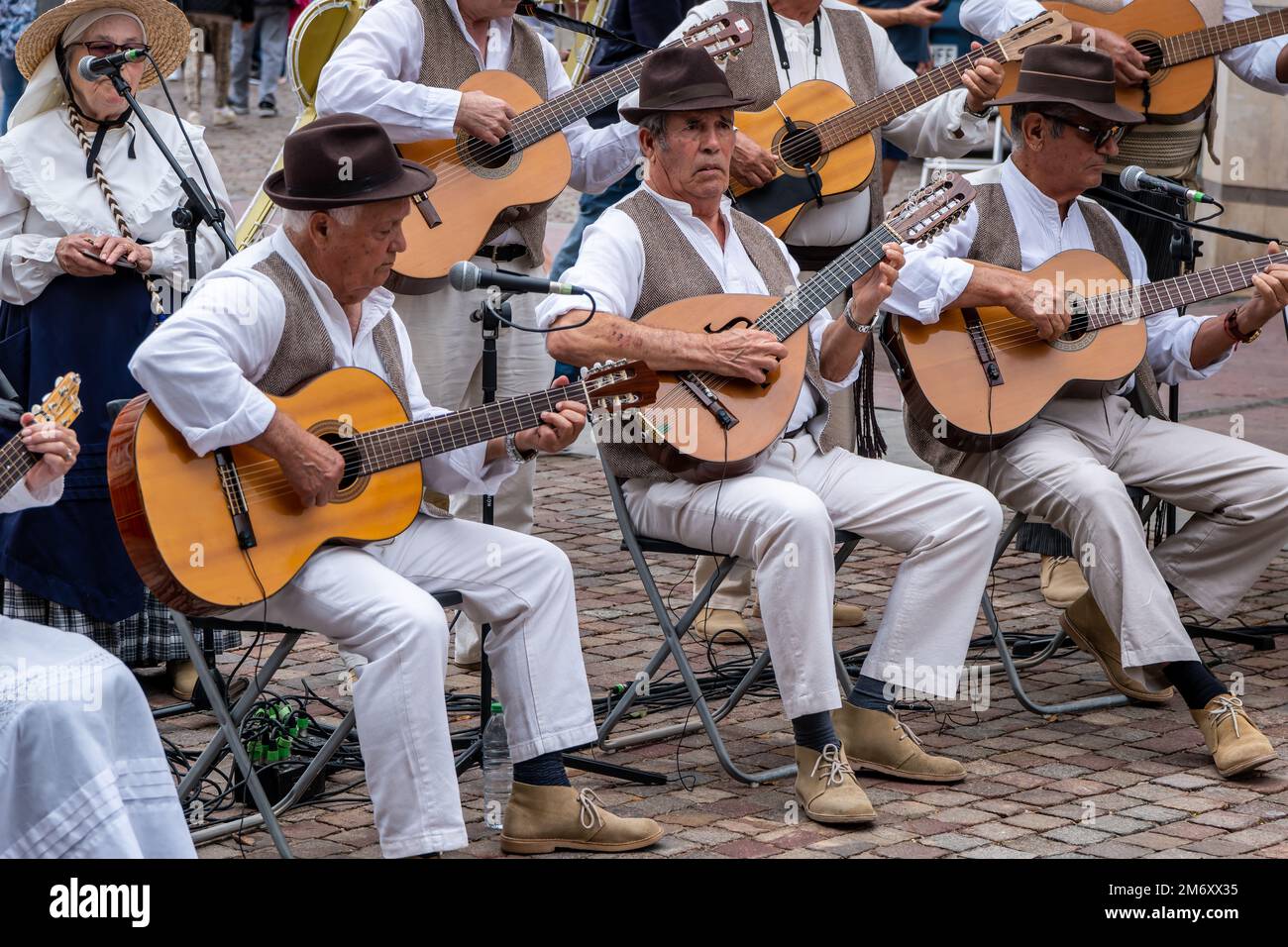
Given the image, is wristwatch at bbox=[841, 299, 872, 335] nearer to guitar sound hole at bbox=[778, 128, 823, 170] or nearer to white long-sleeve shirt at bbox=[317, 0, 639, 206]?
guitar sound hole at bbox=[778, 128, 823, 170]

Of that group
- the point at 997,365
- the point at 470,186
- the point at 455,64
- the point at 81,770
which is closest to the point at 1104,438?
the point at 997,365

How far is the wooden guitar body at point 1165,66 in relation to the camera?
5848mm

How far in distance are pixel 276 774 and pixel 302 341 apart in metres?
1.13

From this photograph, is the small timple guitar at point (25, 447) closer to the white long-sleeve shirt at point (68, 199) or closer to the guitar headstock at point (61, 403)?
the guitar headstock at point (61, 403)

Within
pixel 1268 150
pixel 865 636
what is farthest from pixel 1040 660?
pixel 1268 150

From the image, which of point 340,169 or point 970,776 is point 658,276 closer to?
point 340,169

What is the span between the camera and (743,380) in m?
4.61

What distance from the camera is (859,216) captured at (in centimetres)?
566

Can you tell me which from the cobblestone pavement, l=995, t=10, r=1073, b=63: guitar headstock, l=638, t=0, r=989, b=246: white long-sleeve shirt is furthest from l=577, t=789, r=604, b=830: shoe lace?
l=995, t=10, r=1073, b=63: guitar headstock

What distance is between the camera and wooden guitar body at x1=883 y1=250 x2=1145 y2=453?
498cm

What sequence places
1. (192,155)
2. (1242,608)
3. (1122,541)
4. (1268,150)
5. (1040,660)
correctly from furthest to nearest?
(1268,150), (1242,608), (1040,660), (192,155), (1122,541)

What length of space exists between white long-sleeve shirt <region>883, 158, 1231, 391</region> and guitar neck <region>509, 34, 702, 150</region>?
99 cm

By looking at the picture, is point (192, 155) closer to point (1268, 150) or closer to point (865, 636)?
point (865, 636)

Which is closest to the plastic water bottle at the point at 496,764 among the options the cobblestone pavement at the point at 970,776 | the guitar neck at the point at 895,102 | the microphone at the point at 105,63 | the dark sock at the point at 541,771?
the cobblestone pavement at the point at 970,776
